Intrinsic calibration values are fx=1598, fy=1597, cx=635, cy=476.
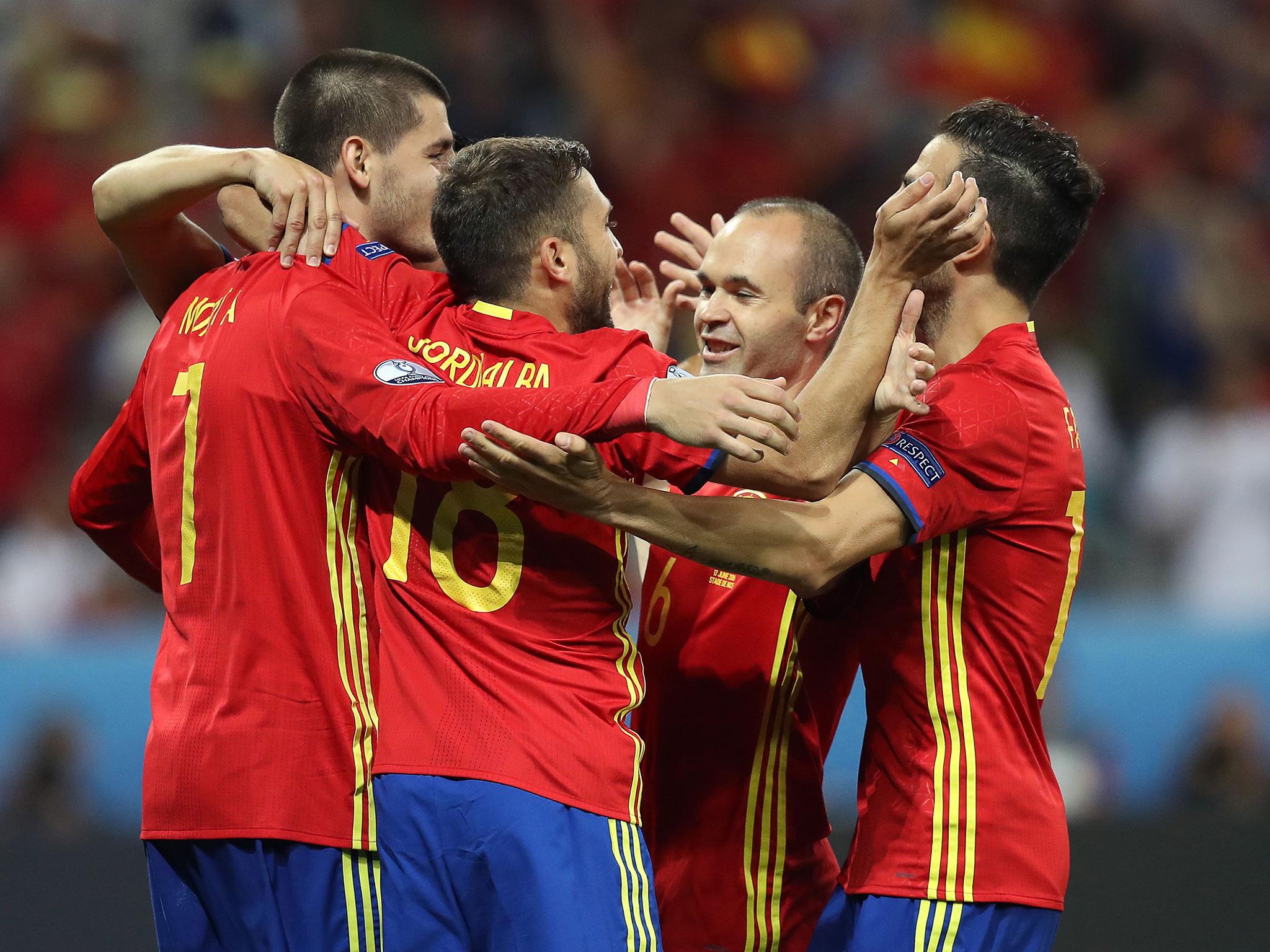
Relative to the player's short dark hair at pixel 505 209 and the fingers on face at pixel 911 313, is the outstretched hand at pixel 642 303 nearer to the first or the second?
the player's short dark hair at pixel 505 209

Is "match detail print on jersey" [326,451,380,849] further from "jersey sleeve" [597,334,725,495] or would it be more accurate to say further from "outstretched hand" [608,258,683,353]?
"outstretched hand" [608,258,683,353]

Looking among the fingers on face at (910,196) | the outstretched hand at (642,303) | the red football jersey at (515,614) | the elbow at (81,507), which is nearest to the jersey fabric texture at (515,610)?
the red football jersey at (515,614)

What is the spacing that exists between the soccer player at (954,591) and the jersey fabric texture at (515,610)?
0.61 feet

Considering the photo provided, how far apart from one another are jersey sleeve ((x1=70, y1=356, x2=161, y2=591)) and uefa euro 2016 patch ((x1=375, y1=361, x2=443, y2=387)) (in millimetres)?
767

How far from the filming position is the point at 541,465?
2.98 m

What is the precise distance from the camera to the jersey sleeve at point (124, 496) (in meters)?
3.75

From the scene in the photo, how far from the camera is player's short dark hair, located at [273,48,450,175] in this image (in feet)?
12.5

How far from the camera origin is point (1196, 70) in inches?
385

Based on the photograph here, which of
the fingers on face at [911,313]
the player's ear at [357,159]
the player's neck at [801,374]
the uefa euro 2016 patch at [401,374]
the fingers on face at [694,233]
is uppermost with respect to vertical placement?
the player's ear at [357,159]

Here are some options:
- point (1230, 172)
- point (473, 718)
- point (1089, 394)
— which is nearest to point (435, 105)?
point (473, 718)

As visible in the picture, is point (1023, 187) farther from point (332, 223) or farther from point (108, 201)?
point (108, 201)

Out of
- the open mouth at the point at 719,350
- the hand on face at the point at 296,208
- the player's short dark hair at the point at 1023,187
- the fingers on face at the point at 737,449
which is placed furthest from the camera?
the open mouth at the point at 719,350

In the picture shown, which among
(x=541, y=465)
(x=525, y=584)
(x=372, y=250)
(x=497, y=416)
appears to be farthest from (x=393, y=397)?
(x=372, y=250)

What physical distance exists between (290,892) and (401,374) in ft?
3.51
